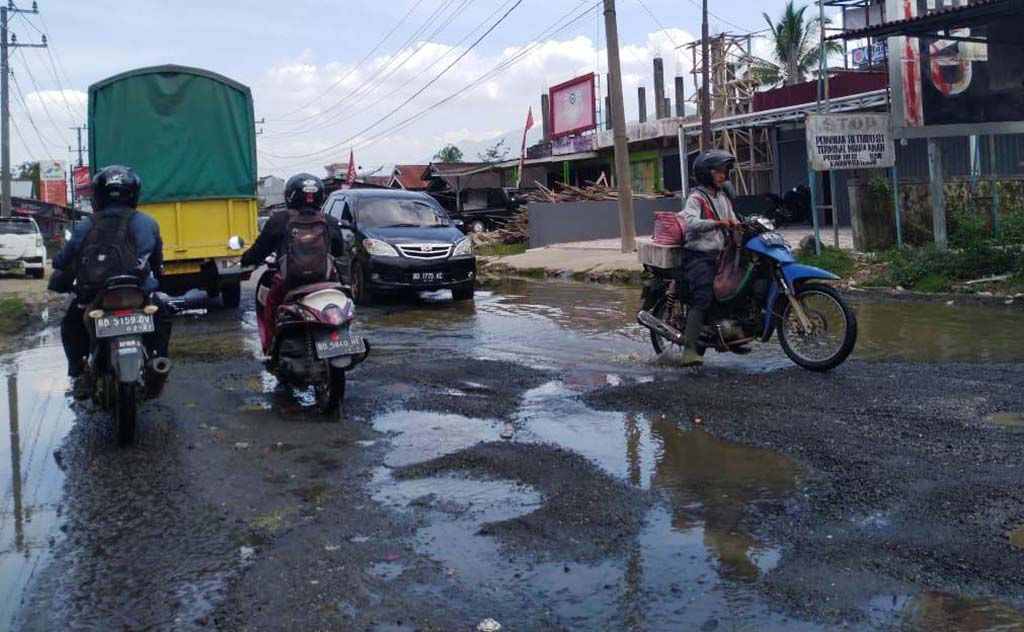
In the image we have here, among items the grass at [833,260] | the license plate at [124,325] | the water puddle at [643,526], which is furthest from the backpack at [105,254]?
the grass at [833,260]

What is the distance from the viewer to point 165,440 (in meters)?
6.47

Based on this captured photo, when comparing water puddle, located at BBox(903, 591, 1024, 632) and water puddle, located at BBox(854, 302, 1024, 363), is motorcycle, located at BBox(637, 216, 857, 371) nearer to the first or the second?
water puddle, located at BBox(854, 302, 1024, 363)

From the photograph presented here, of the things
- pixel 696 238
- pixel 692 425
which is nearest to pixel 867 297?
pixel 696 238

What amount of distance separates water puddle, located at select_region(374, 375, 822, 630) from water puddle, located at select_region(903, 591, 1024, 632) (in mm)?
384

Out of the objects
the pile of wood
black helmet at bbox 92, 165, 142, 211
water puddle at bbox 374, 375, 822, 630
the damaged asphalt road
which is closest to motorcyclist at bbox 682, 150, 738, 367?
the damaged asphalt road

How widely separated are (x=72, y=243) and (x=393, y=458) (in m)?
2.51

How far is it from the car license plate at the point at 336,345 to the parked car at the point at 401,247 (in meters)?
7.05

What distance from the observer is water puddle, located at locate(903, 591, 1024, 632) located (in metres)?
3.43

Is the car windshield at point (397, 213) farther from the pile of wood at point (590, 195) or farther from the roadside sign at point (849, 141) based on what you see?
the pile of wood at point (590, 195)

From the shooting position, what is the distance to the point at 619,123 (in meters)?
22.2

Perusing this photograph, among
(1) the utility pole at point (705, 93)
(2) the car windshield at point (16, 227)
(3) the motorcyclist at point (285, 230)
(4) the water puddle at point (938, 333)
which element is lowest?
(4) the water puddle at point (938, 333)

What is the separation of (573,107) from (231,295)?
89.1 feet

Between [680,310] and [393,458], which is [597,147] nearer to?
[680,310]

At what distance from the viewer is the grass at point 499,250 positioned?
28069 millimetres
